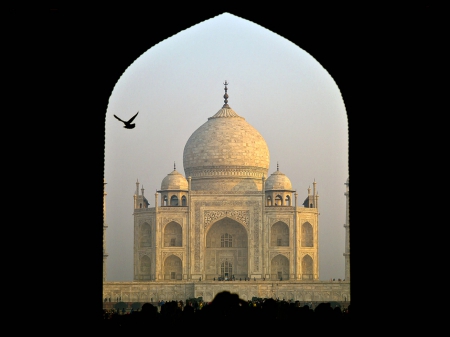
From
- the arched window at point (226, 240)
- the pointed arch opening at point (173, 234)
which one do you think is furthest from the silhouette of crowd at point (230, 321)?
the arched window at point (226, 240)

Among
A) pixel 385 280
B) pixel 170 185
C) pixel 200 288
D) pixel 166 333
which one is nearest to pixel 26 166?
pixel 166 333

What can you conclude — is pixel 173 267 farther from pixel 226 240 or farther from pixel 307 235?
pixel 307 235

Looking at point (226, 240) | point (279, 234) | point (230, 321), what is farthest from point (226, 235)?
point (230, 321)

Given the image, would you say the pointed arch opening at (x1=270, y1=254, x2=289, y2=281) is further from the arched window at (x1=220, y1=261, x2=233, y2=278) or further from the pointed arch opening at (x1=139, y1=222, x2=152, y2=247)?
the pointed arch opening at (x1=139, y1=222, x2=152, y2=247)

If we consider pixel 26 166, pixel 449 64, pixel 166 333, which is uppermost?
pixel 449 64

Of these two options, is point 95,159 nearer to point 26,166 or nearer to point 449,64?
point 26,166
